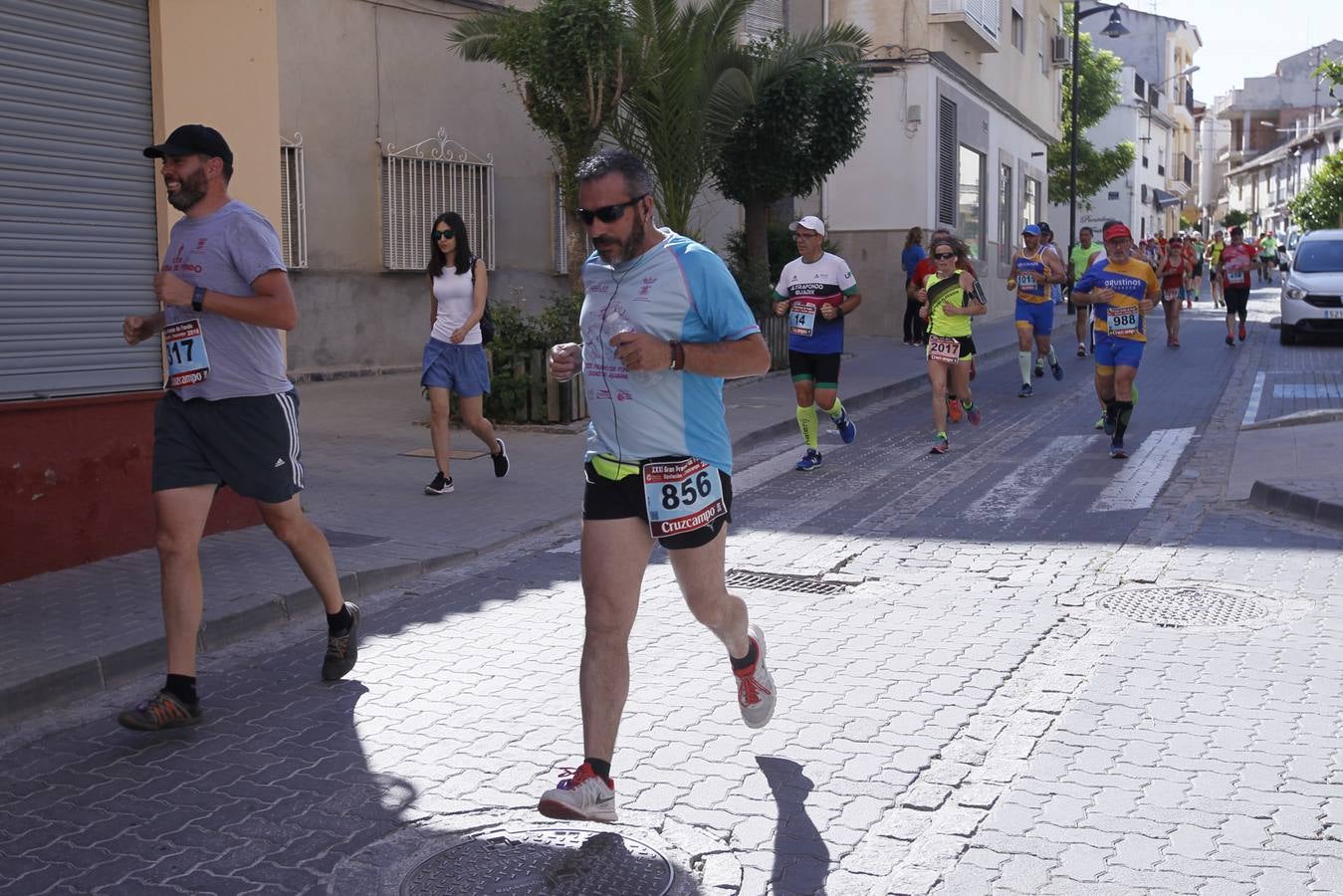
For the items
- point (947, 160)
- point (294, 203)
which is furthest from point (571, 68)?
point (947, 160)

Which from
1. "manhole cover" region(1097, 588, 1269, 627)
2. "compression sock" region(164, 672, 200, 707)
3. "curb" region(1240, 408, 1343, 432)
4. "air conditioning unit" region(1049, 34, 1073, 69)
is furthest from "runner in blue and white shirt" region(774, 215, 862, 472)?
"air conditioning unit" region(1049, 34, 1073, 69)

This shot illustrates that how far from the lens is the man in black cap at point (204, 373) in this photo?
5109mm

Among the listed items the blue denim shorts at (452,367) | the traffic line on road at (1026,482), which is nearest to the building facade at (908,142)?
the traffic line on road at (1026,482)

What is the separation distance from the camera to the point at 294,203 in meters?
16.4

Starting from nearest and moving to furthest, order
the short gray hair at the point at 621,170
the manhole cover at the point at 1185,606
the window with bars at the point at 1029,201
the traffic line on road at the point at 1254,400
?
the short gray hair at the point at 621,170 < the manhole cover at the point at 1185,606 < the traffic line on road at the point at 1254,400 < the window with bars at the point at 1029,201

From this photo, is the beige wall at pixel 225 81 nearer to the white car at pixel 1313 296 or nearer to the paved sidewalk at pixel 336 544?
the paved sidewalk at pixel 336 544

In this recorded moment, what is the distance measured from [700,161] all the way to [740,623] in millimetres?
12993

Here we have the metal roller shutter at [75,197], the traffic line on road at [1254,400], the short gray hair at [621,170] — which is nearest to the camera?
the short gray hair at [621,170]

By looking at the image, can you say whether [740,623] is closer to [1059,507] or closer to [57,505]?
[57,505]

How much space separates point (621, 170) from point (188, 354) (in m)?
2.05

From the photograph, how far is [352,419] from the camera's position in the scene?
13688mm

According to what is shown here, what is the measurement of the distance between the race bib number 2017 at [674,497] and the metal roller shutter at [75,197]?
4.49 metres

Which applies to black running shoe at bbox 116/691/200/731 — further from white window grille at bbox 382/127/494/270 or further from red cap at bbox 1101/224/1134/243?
white window grille at bbox 382/127/494/270

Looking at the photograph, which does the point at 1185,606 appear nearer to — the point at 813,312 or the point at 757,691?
the point at 757,691
